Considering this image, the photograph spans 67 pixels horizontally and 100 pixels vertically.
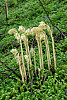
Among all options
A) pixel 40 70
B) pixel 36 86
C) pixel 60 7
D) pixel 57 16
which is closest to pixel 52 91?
pixel 36 86

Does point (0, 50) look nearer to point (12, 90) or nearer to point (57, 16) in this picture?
point (12, 90)

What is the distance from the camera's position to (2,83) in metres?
1.97

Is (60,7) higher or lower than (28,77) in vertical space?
higher

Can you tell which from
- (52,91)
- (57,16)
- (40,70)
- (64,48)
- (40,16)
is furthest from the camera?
(40,16)

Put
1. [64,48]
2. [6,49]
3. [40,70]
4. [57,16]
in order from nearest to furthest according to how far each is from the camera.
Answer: [40,70]
[64,48]
[6,49]
[57,16]

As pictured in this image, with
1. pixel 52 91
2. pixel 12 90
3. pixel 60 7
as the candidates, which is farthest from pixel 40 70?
pixel 60 7

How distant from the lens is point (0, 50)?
3.07m

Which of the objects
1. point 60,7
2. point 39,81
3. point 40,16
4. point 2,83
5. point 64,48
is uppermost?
point 60,7

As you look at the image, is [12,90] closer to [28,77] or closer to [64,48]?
[28,77]

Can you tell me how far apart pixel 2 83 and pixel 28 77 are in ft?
1.68

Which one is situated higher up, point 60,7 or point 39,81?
point 60,7

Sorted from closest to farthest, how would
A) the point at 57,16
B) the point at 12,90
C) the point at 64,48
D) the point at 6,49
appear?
the point at 12,90 < the point at 64,48 < the point at 6,49 < the point at 57,16

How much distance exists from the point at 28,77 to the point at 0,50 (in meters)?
1.50

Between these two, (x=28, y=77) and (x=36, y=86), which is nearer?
(x=36, y=86)
